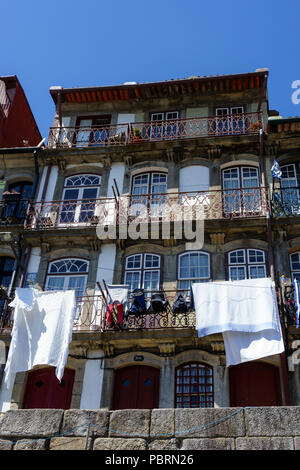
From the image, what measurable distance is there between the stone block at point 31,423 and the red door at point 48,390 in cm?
521

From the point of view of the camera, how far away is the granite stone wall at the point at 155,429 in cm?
779

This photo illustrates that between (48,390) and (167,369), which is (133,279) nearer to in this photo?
(167,369)

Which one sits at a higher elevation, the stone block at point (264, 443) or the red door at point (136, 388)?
the red door at point (136, 388)

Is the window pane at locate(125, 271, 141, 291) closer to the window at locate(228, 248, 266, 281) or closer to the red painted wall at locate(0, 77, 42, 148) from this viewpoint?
the window at locate(228, 248, 266, 281)

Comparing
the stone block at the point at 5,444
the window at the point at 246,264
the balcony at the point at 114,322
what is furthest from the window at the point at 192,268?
the stone block at the point at 5,444

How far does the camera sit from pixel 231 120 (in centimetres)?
1788

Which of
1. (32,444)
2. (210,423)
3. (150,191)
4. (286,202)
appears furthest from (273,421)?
(150,191)

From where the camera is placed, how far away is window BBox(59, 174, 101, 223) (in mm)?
16672

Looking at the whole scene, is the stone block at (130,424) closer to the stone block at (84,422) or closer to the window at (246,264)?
the stone block at (84,422)

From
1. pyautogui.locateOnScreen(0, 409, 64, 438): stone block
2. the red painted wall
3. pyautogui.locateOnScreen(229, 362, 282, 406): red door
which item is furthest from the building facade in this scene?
pyautogui.locateOnScreen(0, 409, 64, 438): stone block

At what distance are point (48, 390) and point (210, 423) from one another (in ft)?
22.7

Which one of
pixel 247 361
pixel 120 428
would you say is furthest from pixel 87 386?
pixel 120 428

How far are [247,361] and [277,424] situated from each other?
5043 millimetres

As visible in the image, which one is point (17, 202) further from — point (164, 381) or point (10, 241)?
point (164, 381)
